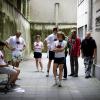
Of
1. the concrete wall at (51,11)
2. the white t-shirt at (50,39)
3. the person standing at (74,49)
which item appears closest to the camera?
the white t-shirt at (50,39)

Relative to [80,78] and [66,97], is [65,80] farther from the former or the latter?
[66,97]

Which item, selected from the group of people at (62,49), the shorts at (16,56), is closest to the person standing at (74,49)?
the group of people at (62,49)

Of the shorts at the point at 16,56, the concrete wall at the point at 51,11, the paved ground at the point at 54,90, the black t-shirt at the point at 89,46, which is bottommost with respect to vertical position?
the paved ground at the point at 54,90

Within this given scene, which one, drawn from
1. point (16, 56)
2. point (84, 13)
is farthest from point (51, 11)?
point (16, 56)

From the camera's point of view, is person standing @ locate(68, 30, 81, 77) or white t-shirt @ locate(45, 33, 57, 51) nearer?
white t-shirt @ locate(45, 33, 57, 51)

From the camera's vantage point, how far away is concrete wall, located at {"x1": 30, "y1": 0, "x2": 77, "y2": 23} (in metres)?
45.1

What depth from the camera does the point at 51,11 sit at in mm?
45438

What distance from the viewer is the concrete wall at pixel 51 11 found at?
45062mm

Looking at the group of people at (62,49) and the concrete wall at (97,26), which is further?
the concrete wall at (97,26)

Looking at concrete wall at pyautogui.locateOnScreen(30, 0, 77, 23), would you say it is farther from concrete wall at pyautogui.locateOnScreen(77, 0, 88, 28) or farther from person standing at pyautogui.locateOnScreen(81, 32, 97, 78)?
person standing at pyautogui.locateOnScreen(81, 32, 97, 78)

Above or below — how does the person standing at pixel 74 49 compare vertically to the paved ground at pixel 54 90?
above

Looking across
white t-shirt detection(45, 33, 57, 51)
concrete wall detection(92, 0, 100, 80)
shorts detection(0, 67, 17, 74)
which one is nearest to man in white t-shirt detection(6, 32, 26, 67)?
white t-shirt detection(45, 33, 57, 51)

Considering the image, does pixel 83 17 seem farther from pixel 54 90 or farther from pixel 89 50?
pixel 54 90

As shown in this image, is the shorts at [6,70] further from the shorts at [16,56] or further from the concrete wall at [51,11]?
the concrete wall at [51,11]
